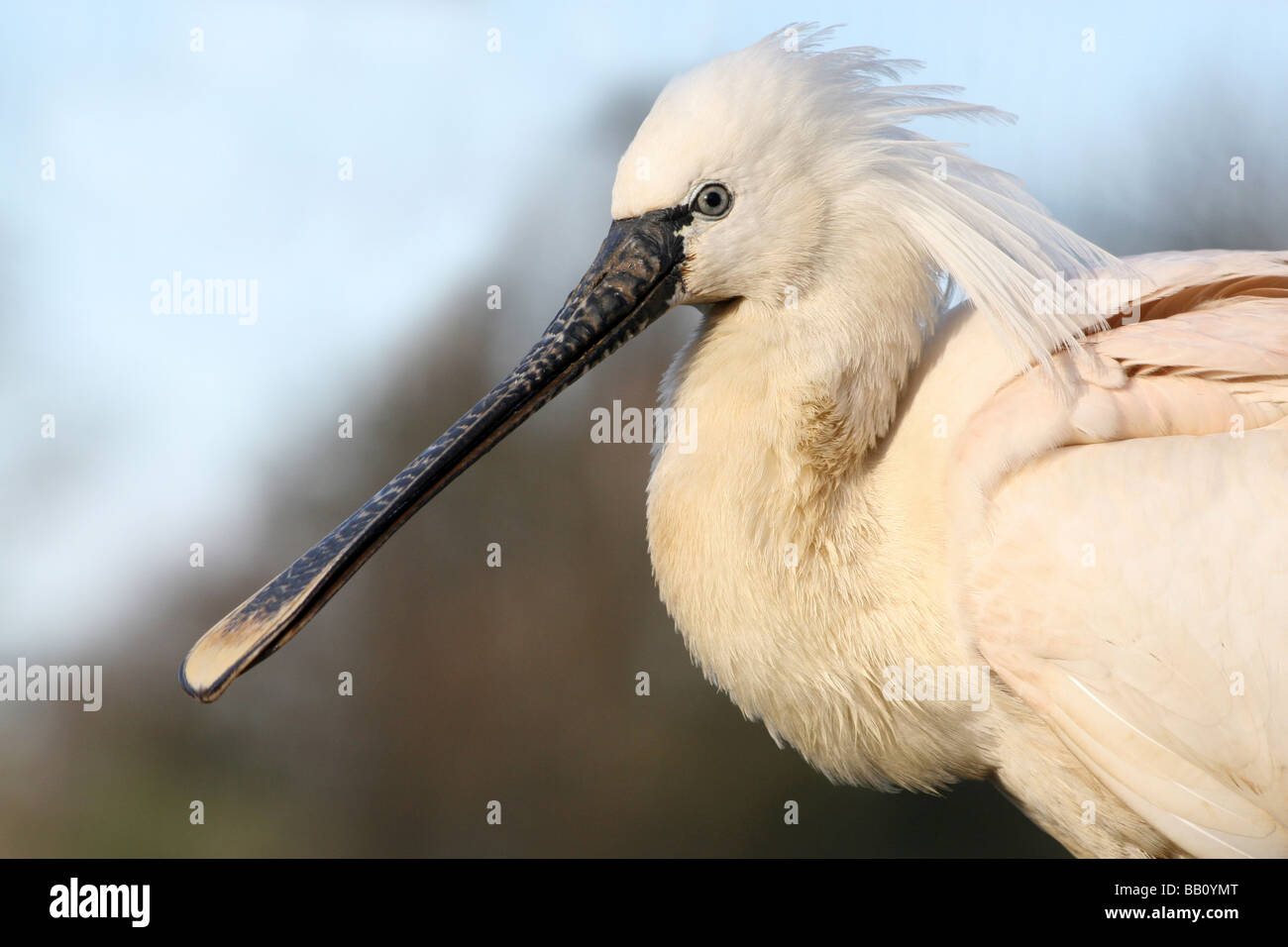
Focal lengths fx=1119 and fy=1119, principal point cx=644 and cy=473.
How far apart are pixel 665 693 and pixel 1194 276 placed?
461cm

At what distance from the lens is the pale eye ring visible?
7.16ft

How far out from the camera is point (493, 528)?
6.54 meters

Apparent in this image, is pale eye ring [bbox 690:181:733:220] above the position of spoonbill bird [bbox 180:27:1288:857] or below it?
above

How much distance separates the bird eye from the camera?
86.0 inches

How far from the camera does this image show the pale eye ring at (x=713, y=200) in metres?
2.18

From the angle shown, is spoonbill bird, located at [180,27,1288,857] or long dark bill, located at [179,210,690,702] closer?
spoonbill bird, located at [180,27,1288,857]

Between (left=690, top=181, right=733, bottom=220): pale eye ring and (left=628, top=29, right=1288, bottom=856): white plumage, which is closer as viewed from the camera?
(left=628, top=29, right=1288, bottom=856): white plumage

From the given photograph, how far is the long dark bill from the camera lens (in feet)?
7.27

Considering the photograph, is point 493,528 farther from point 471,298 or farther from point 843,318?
point 843,318

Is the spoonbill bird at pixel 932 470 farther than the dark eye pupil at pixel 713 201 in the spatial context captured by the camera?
No

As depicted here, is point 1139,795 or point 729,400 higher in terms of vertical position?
point 729,400

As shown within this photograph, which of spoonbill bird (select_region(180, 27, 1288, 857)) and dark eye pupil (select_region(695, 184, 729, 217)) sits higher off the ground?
dark eye pupil (select_region(695, 184, 729, 217))
